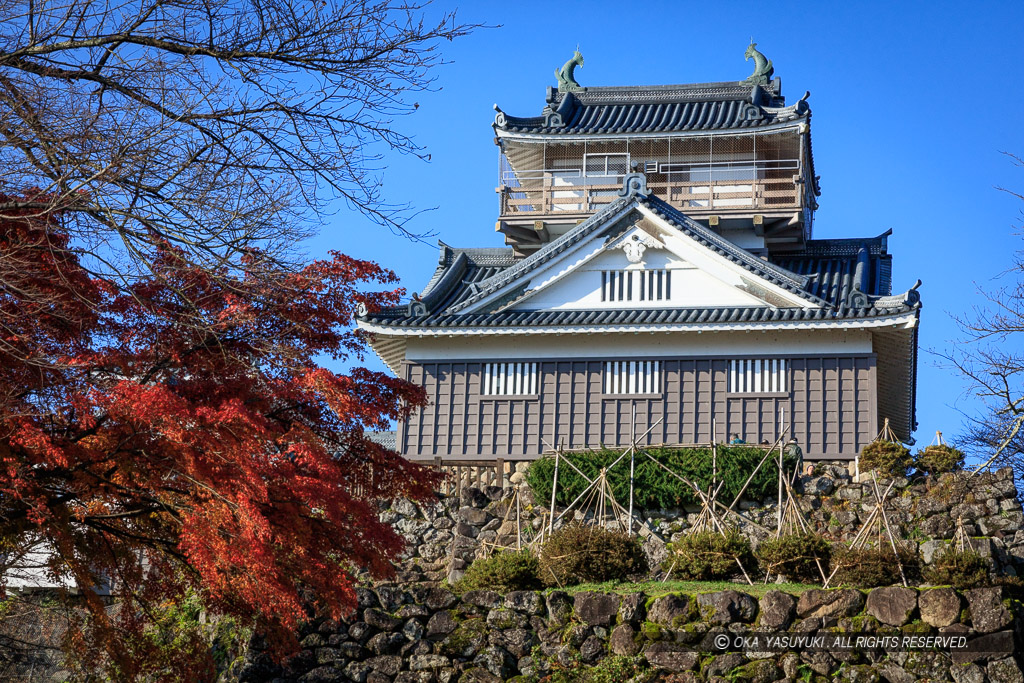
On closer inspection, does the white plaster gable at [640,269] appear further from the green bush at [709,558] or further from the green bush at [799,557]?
the green bush at [799,557]

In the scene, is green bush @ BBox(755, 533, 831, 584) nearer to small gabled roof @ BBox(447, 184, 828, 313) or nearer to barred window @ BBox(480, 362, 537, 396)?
small gabled roof @ BBox(447, 184, 828, 313)

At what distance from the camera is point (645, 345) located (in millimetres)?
24406

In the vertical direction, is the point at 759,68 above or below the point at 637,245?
above

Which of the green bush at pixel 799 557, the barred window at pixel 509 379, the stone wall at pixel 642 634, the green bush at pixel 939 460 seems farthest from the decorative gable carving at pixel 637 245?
the stone wall at pixel 642 634

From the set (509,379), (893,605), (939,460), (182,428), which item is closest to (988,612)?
(893,605)

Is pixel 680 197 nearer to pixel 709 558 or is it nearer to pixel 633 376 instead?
pixel 633 376

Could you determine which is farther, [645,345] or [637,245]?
[637,245]

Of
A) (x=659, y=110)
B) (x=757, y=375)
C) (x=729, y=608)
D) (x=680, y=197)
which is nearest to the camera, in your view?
(x=729, y=608)

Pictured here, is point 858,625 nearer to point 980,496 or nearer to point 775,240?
point 980,496

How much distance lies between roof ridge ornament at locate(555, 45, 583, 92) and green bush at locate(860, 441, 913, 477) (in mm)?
16736

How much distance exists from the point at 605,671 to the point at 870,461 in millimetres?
8289

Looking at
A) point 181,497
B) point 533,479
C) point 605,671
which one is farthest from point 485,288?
point 181,497

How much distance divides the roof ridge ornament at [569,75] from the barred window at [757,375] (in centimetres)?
1271

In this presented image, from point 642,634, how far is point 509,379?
36.0 feet
